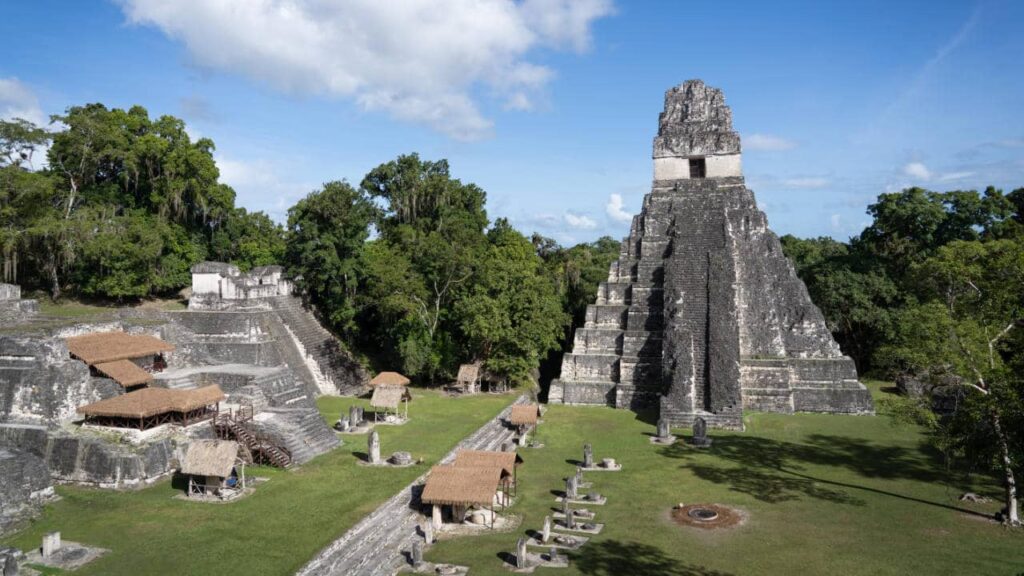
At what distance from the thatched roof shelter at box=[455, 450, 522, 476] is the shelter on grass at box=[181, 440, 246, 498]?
5856mm

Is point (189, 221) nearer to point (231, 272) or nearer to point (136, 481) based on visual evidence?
point (231, 272)

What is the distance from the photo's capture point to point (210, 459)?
A: 16219mm

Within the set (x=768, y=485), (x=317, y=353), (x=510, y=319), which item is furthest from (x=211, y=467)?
(x=510, y=319)

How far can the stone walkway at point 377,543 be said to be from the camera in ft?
42.1

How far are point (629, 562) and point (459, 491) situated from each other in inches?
163

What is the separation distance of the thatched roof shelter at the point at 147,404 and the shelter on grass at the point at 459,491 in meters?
8.29

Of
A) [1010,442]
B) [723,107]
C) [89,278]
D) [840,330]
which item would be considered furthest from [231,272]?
[840,330]

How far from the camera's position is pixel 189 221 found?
3769 cm

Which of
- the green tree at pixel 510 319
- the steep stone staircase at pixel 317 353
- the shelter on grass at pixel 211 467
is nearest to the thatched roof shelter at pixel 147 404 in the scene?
the shelter on grass at pixel 211 467

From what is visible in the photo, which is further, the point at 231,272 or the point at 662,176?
the point at 662,176

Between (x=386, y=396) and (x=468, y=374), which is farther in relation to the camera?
(x=468, y=374)

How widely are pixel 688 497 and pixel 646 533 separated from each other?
2737 millimetres

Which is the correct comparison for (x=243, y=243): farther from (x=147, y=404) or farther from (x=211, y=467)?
(x=211, y=467)

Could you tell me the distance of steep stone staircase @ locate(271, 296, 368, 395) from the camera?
97.1ft
